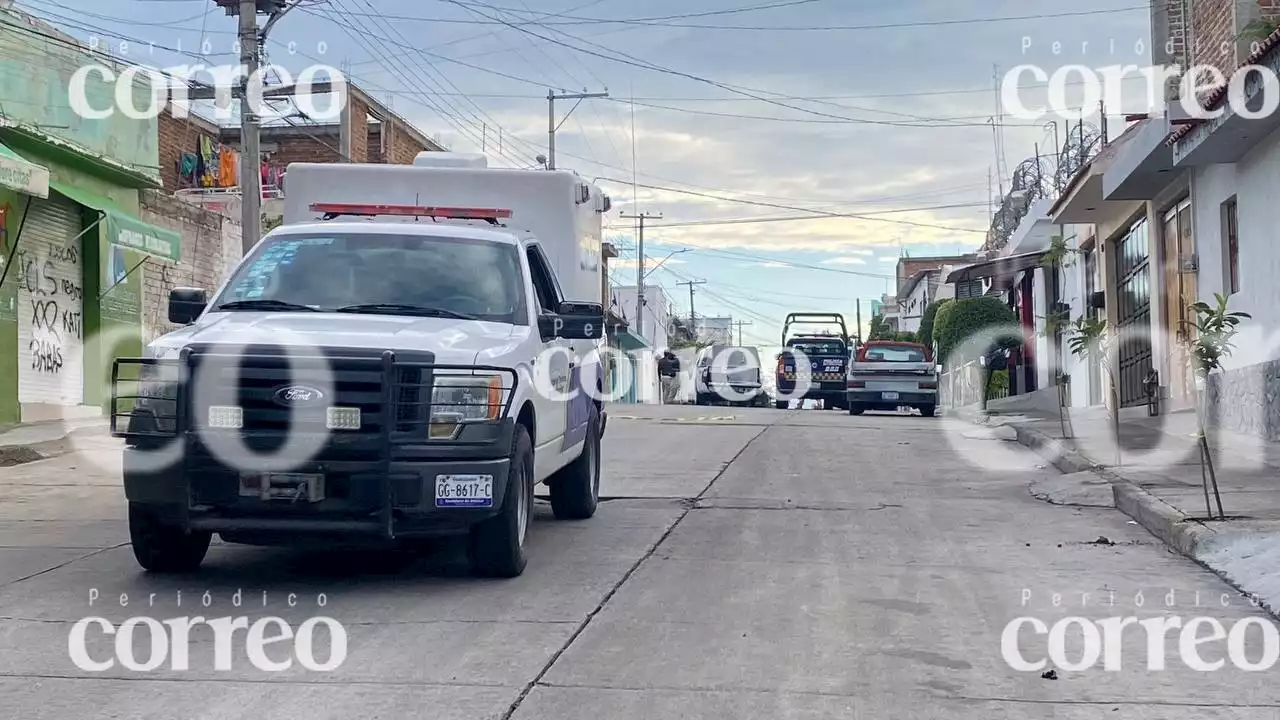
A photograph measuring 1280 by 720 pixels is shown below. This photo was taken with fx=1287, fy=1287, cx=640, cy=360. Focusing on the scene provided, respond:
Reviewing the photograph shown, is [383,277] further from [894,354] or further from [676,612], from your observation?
[894,354]

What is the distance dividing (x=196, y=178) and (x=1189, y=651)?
86.1 ft

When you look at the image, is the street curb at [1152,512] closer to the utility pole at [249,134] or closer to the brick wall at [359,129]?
the utility pole at [249,134]

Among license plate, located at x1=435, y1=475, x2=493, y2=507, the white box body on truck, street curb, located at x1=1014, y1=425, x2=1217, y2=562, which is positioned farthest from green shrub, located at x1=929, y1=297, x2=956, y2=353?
license plate, located at x1=435, y1=475, x2=493, y2=507

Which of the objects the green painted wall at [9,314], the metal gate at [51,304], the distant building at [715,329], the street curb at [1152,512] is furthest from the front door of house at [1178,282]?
the distant building at [715,329]

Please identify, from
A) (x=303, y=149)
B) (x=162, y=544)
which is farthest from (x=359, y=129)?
(x=162, y=544)

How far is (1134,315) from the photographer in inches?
856

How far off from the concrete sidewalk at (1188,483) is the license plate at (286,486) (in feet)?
15.5

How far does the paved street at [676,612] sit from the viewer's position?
15.7 ft

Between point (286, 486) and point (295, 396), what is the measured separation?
447mm

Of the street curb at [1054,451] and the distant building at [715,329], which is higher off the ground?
the distant building at [715,329]

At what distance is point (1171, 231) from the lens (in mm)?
18797

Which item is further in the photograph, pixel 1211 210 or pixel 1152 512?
pixel 1211 210

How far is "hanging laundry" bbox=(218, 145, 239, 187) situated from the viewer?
94.6ft

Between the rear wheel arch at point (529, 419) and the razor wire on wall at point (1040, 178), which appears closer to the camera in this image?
the rear wheel arch at point (529, 419)
